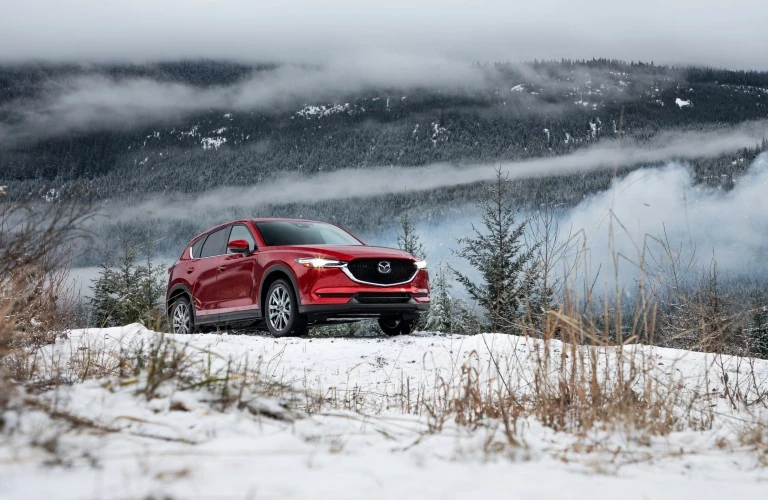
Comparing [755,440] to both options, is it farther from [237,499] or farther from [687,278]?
[687,278]

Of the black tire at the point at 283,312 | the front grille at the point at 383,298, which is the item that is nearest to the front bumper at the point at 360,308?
the front grille at the point at 383,298

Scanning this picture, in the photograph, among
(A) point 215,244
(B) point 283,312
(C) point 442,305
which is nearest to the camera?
(B) point 283,312

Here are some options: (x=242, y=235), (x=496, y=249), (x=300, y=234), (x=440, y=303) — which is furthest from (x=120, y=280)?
(x=300, y=234)

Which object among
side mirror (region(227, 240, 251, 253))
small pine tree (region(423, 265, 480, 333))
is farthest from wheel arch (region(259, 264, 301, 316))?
small pine tree (region(423, 265, 480, 333))

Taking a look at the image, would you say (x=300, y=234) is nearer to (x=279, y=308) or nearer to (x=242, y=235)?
(x=242, y=235)

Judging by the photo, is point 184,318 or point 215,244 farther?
point 184,318

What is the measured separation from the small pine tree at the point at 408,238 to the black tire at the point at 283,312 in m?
27.3

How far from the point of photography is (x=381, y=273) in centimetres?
1020

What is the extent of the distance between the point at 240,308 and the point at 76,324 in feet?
7.54

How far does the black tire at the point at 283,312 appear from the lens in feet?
33.3

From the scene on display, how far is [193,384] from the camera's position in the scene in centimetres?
342

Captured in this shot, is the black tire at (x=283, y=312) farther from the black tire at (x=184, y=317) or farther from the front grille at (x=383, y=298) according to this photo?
the black tire at (x=184, y=317)

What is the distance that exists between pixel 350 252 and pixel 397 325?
67.7 inches

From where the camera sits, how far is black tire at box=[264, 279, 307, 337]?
10.2 meters
